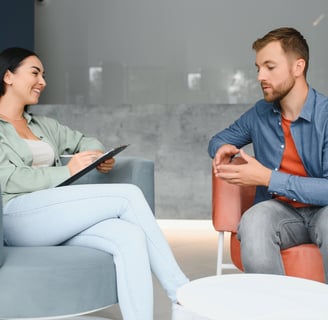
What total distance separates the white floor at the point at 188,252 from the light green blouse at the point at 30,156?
734 mm

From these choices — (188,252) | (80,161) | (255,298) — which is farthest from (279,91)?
(188,252)

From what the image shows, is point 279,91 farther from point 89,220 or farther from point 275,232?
point 89,220

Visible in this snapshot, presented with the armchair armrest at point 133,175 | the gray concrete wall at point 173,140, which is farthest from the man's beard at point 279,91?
the gray concrete wall at point 173,140

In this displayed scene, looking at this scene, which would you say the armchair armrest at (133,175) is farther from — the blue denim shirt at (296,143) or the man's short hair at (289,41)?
the man's short hair at (289,41)

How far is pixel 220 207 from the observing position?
7.53 feet

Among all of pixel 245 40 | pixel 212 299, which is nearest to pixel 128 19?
pixel 245 40

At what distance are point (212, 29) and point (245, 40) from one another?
0.34m

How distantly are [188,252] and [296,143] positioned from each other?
1677 millimetres

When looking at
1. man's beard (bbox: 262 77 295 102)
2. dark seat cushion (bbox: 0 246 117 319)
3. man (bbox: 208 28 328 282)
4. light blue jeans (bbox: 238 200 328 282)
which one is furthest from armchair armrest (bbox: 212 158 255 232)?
dark seat cushion (bbox: 0 246 117 319)

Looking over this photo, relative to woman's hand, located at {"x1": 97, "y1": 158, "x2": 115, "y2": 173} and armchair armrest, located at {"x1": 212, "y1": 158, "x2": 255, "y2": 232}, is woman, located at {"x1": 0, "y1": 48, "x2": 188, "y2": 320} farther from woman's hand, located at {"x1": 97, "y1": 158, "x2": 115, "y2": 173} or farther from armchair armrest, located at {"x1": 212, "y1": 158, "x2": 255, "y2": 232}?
armchair armrest, located at {"x1": 212, "y1": 158, "x2": 255, "y2": 232}

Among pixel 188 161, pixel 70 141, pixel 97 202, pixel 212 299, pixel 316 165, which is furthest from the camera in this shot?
pixel 188 161

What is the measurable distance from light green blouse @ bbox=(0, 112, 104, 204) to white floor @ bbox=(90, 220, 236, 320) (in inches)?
28.9

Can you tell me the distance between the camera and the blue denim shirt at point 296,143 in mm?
1962

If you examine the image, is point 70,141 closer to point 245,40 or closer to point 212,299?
point 212,299
